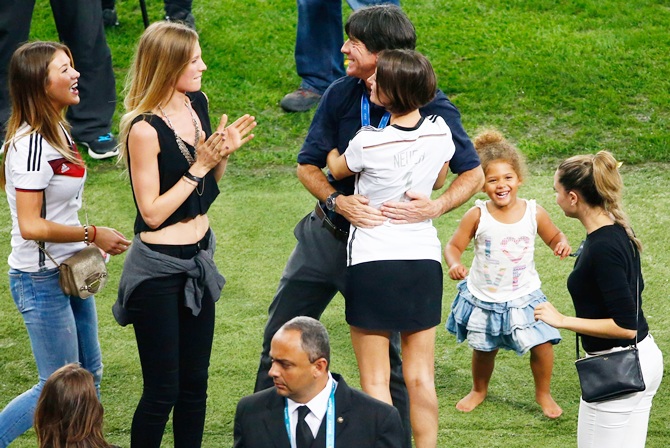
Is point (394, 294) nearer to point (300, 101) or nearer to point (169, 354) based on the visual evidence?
point (169, 354)

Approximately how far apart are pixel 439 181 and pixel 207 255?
3.29 feet

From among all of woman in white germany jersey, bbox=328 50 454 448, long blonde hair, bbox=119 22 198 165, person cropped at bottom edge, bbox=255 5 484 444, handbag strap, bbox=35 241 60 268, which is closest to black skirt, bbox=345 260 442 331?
woman in white germany jersey, bbox=328 50 454 448

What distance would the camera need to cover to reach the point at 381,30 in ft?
13.7

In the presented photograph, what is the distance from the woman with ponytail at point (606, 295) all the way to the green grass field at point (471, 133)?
0.77 metres

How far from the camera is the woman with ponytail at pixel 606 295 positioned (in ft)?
13.1

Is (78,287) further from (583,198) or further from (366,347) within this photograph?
(583,198)

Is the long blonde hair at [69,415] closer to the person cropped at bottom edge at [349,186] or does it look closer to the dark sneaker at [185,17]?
the person cropped at bottom edge at [349,186]

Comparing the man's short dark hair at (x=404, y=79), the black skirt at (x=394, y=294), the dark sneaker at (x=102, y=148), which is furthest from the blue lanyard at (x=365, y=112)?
the dark sneaker at (x=102, y=148)

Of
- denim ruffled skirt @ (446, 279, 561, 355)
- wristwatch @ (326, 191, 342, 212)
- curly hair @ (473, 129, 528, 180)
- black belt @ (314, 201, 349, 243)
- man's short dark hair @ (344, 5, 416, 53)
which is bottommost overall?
denim ruffled skirt @ (446, 279, 561, 355)

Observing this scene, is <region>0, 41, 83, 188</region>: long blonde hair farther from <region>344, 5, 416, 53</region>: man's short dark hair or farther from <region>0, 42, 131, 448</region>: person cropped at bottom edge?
<region>344, 5, 416, 53</region>: man's short dark hair

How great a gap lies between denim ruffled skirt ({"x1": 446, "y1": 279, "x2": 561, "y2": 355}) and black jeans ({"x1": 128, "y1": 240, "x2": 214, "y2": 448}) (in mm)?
1441

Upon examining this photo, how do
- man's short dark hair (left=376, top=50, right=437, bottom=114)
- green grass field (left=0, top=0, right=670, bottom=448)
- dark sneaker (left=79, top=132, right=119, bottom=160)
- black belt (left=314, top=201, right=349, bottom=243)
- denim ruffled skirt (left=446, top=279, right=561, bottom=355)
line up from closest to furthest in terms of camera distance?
man's short dark hair (left=376, top=50, right=437, bottom=114), black belt (left=314, top=201, right=349, bottom=243), denim ruffled skirt (left=446, top=279, right=561, bottom=355), green grass field (left=0, top=0, right=670, bottom=448), dark sneaker (left=79, top=132, right=119, bottom=160)

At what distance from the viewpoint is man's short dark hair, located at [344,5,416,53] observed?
4.18 m

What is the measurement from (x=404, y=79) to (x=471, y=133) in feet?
15.3
